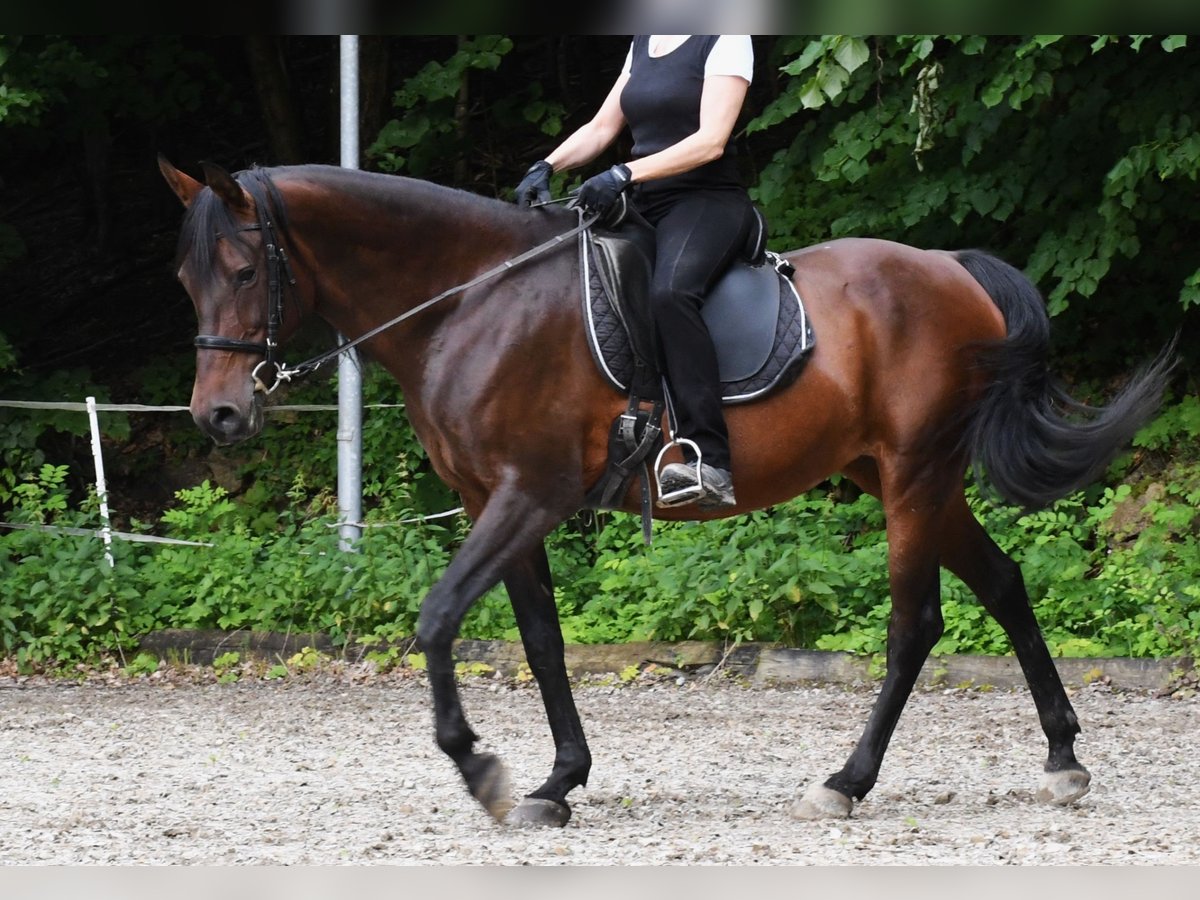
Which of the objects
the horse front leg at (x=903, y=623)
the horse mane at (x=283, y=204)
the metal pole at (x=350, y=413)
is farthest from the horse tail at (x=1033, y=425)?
the metal pole at (x=350, y=413)

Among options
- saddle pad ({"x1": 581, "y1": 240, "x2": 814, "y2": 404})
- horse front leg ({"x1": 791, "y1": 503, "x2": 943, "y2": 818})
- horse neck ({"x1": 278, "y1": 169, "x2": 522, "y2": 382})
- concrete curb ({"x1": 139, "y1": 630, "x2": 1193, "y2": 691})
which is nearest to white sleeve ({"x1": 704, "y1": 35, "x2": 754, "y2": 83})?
saddle pad ({"x1": 581, "y1": 240, "x2": 814, "y2": 404})

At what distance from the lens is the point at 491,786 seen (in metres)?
4.58

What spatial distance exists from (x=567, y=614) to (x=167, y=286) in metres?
6.54

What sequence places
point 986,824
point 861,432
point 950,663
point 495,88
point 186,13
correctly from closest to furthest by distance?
1. point 186,13
2. point 986,824
3. point 861,432
4. point 950,663
5. point 495,88

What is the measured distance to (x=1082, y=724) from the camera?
22.9 ft

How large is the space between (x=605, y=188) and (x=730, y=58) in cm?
63

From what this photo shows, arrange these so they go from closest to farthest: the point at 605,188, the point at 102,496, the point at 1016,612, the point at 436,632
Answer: the point at 436,632
the point at 605,188
the point at 1016,612
the point at 102,496

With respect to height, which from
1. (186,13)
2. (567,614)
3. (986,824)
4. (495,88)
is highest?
(495,88)

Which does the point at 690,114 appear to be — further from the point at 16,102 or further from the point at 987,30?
the point at 16,102

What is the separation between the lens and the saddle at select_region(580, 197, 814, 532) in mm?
4809

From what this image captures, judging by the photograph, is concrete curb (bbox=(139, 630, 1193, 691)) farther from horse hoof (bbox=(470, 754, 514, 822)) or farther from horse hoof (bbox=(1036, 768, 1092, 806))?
horse hoof (bbox=(470, 754, 514, 822))

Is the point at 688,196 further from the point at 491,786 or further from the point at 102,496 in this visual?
the point at 102,496

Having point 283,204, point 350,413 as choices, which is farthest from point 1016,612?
point 350,413

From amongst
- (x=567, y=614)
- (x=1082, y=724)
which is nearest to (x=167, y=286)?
(x=567, y=614)
